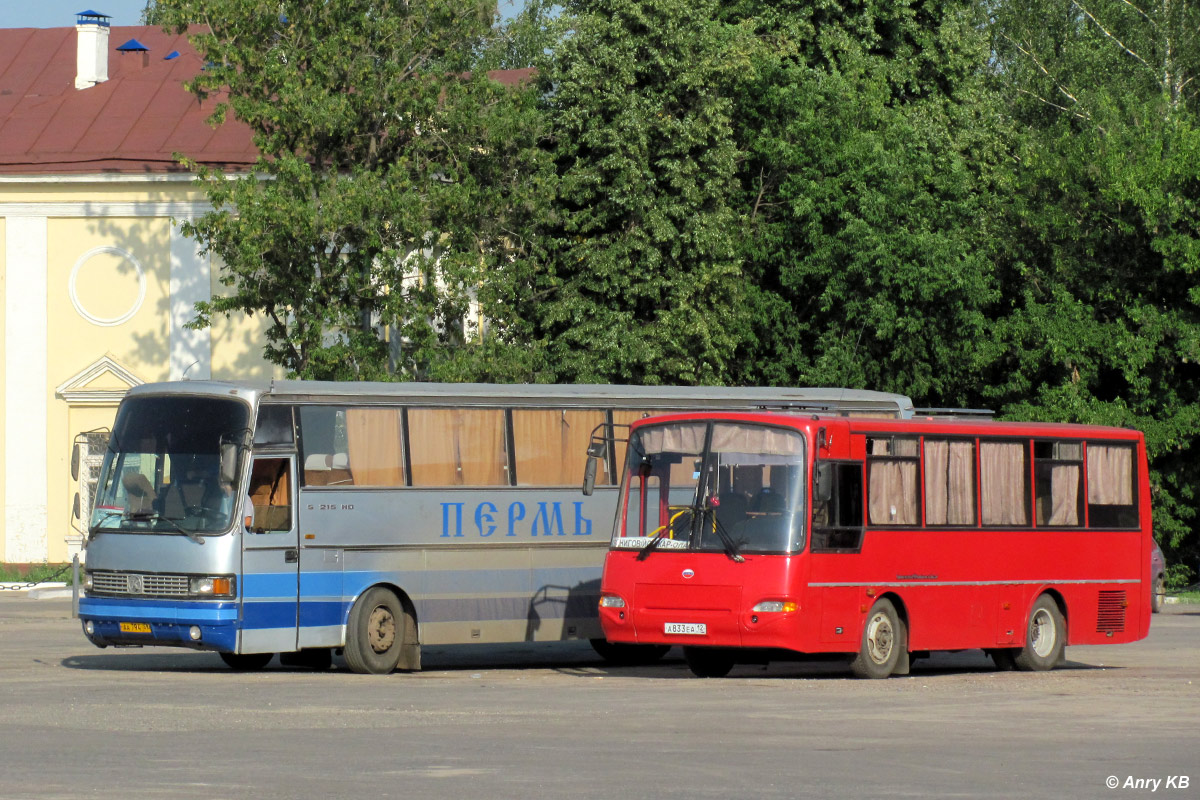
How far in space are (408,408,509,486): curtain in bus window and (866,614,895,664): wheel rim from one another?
4.42m

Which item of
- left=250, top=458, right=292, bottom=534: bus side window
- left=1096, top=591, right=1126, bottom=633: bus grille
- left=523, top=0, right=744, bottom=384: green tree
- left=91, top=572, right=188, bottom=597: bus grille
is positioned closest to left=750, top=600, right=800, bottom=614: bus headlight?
left=250, top=458, right=292, bottom=534: bus side window

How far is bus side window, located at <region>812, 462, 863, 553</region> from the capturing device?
17.6m

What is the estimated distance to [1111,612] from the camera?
2098 centimetres

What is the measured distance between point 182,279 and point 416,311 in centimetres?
999

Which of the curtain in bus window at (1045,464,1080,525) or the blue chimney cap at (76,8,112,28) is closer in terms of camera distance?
the curtain in bus window at (1045,464,1080,525)

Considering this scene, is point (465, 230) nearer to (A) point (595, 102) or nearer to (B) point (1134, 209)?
(A) point (595, 102)

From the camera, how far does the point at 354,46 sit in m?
34.7

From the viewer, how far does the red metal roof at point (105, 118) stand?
42.8 metres

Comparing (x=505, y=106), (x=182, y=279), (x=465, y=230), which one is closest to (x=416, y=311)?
(x=465, y=230)

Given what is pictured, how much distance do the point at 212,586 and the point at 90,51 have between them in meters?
32.9

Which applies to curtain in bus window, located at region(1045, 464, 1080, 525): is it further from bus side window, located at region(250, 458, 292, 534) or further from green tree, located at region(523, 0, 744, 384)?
green tree, located at region(523, 0, 744, 384)

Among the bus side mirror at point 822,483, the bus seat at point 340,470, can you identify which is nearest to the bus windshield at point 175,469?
the bus seat at point 340,470

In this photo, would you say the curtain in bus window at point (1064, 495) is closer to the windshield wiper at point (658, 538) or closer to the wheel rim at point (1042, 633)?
the wheel rim at point (1042, 633)

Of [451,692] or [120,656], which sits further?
[120,656]
